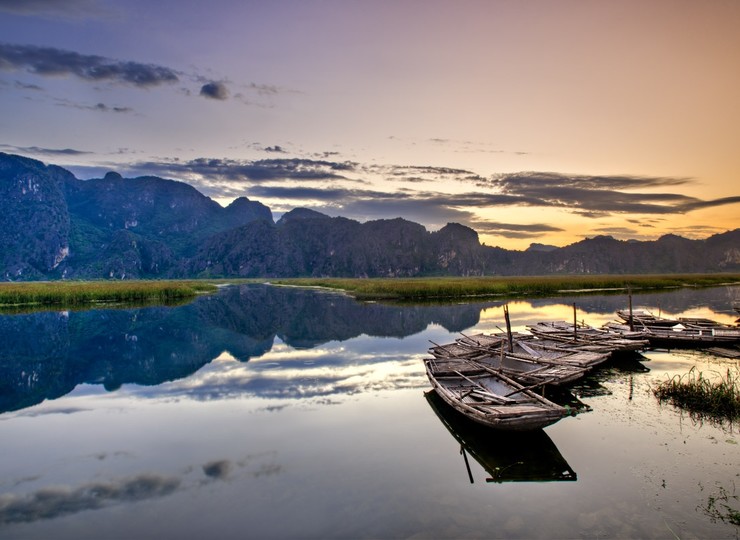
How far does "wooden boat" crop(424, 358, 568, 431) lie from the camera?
1070cm

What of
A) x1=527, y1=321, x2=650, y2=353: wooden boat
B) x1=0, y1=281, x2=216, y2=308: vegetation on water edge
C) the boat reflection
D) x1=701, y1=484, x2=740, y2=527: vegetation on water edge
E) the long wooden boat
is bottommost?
x1=0, y1=281, x2=216, y2=308: vegetation on water edge

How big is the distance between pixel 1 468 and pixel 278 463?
646 centimetres

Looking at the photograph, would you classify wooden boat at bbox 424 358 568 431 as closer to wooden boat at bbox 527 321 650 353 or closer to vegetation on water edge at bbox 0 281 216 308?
wooden boat at bbox 527 321 650 353

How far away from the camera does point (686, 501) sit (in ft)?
29.2

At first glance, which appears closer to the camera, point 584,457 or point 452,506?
point 452,506

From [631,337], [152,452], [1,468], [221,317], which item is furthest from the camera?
[221,317]

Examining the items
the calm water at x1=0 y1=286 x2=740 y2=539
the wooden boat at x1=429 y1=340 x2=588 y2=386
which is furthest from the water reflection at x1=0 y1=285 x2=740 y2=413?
the wooden boat at x1=429 y1=340 x2=588 y2=386

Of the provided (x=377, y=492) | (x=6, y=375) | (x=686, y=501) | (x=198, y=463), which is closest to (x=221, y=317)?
(x=6, y=375)

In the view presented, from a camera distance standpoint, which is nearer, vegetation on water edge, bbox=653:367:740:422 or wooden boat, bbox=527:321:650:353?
vegetation on water edge, bbox=653:367:740:422

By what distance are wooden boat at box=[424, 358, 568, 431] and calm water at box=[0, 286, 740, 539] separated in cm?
85

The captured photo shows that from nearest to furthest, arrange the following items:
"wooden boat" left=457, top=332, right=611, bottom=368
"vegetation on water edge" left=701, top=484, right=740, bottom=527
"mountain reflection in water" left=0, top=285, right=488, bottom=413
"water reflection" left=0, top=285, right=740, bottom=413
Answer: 1. "vegetation on water edge" left=701, top=484, right=740, bottom=527
2. "wooden boat" left=457, top=332, right=611, bottom=368
3. "water reflection" left=0, top=285, right=740, bottom=413
4. "mountain reflection in water" left=0, top=285, right=488, bottom=413

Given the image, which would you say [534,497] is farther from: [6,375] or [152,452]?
[6,375]

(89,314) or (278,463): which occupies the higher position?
(278,463)

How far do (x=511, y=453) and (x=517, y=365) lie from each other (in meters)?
7.33
